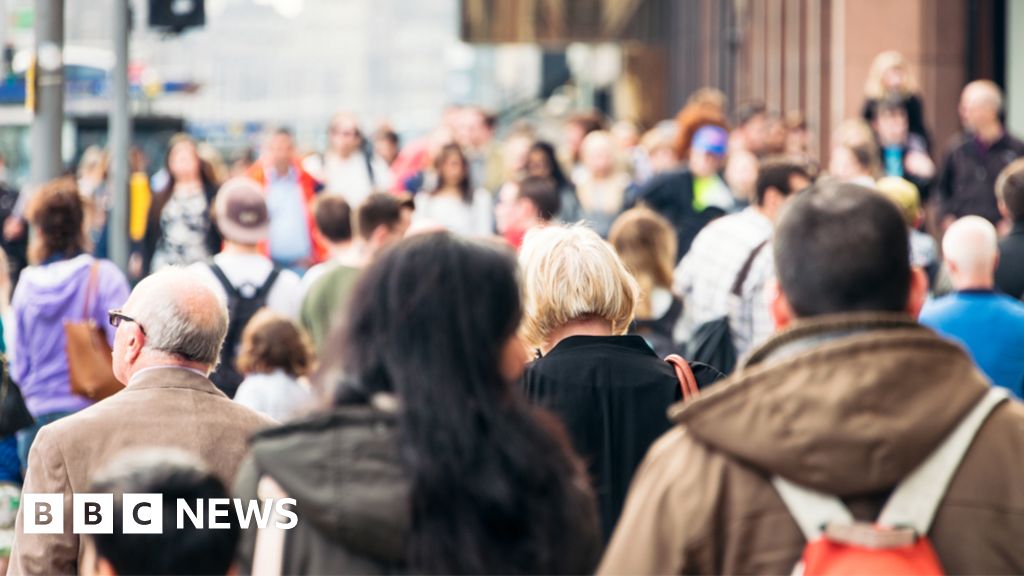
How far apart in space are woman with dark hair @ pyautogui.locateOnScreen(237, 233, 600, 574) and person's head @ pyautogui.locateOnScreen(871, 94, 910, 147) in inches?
441

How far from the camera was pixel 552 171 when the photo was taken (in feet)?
47.4

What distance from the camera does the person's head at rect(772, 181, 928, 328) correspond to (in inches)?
137

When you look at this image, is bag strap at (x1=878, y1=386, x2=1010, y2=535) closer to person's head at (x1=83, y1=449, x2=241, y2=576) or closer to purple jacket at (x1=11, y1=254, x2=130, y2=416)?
person's head at (x1=83, y1=449, x2=241, y2=576)

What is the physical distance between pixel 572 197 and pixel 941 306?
7147 millimetres

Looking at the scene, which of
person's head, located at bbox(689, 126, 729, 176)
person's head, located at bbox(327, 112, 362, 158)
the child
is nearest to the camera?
the child

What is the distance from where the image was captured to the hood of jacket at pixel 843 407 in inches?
130

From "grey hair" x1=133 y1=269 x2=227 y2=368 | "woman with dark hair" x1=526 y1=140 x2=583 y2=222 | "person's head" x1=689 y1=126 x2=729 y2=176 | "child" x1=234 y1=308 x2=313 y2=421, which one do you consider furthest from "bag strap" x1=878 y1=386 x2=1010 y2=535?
"woman with dark hair" x1=526 y1=140 x2=583 y2=222

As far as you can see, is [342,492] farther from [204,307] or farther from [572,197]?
[572,197]

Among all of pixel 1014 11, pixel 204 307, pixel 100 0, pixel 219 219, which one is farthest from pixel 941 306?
pixel 100 0

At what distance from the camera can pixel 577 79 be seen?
5119 centimetres

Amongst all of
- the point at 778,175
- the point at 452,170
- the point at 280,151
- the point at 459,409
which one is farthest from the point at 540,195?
the point at 459,409

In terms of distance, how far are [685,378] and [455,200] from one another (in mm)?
8297

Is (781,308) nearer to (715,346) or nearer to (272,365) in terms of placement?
(272,365)

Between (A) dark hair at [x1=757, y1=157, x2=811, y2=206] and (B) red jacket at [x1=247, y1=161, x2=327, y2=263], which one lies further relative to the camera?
(B) red jacket at [x1=247, y1=161, x2=327, y2=263]
